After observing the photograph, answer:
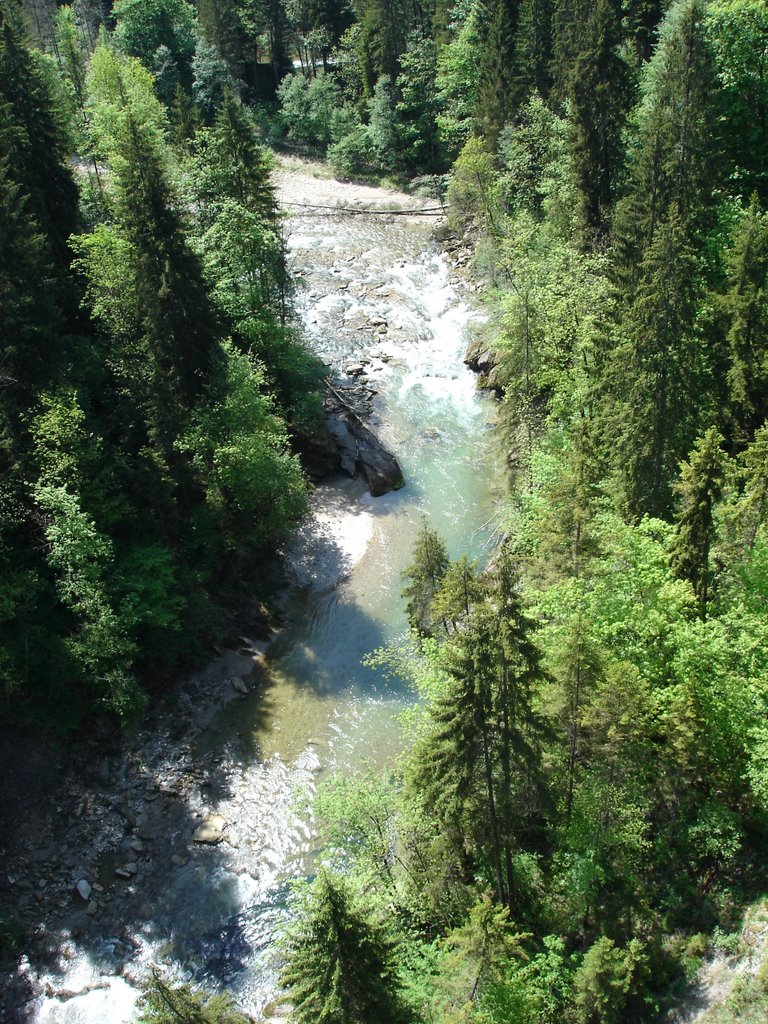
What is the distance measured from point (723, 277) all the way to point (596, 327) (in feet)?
22.2

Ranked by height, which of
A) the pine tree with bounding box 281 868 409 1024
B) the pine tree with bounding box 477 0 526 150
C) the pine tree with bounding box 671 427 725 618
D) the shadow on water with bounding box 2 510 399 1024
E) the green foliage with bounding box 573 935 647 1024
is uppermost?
the pine tree with bounding box 477 0 526 150

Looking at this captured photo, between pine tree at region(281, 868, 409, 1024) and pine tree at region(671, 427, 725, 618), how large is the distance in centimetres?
1373

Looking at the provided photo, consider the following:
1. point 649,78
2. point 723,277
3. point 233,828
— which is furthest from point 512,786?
point 649,78

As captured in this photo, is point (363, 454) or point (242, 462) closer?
point (242, 462)

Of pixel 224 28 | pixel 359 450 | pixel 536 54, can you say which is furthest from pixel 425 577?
pixel 224 28

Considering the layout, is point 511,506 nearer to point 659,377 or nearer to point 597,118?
point 659,377

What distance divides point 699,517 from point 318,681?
→ 56.0 ft

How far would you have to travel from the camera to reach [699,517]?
23.7m

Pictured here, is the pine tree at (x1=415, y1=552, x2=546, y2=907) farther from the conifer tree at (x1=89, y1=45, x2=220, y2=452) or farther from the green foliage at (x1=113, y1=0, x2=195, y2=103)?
the green foliage at (x1=113, y1=0, x2=195, y2=103)

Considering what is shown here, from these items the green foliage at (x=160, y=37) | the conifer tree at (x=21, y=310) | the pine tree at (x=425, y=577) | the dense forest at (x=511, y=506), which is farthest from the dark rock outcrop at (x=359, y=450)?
the green foliage at (x=160, y=37)

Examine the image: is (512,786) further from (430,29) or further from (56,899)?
(430,29)

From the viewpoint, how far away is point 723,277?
123 ft

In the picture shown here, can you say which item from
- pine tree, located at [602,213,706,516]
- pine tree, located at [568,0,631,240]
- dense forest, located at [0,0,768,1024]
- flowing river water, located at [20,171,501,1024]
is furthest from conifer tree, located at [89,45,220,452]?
pine tree, located at [568,0,631,240]

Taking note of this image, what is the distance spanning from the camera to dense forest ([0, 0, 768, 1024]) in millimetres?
19438
